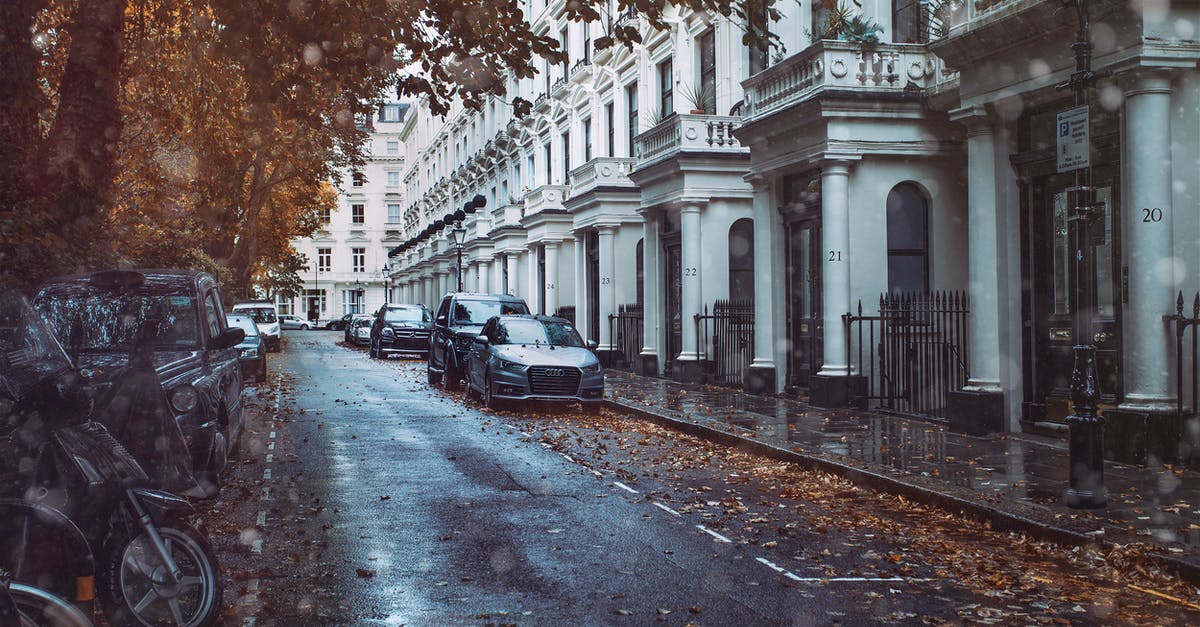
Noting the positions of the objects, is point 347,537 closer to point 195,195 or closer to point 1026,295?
point 1026,295

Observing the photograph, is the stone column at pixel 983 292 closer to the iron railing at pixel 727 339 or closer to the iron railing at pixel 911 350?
the iron railing at pixel 911 350

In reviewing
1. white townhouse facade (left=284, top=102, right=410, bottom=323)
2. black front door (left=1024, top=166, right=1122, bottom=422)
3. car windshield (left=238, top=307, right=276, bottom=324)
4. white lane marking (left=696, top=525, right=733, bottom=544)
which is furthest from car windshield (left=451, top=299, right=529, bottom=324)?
white townhouse facade (left=284, top=102, right=410, bottom=323)

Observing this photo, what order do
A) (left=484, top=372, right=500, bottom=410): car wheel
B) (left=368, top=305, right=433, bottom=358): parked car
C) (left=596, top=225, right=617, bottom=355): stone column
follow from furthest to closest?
1. (left=368, top=305, right=433, bottom=358): parked car
2. (left=596, top=225, right=617, bottom=355): stone column
3. (left=484, top=372, right=500, bottom=410): car wheel

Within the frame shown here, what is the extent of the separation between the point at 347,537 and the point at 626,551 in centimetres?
213

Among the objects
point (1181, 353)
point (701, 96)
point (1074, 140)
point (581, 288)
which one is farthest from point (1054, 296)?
point (581, 288)

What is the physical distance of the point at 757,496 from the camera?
10312 millimetres

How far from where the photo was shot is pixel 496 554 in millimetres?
7684

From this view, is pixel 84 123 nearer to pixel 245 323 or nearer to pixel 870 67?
pixel 870 67

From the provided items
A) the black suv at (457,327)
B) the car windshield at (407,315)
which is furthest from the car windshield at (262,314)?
the black suv at (457,327)

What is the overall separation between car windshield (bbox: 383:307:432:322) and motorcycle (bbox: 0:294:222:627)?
111 feet

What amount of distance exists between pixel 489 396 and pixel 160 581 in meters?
13.8

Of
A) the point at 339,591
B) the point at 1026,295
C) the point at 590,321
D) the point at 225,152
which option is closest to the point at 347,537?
the point at 339,591

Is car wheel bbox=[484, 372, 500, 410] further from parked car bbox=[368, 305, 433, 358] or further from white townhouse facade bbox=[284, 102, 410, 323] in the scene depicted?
white townhouse facade bbox=[284, 102, 410, 323]

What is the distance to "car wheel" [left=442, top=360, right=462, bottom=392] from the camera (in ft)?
76.5
